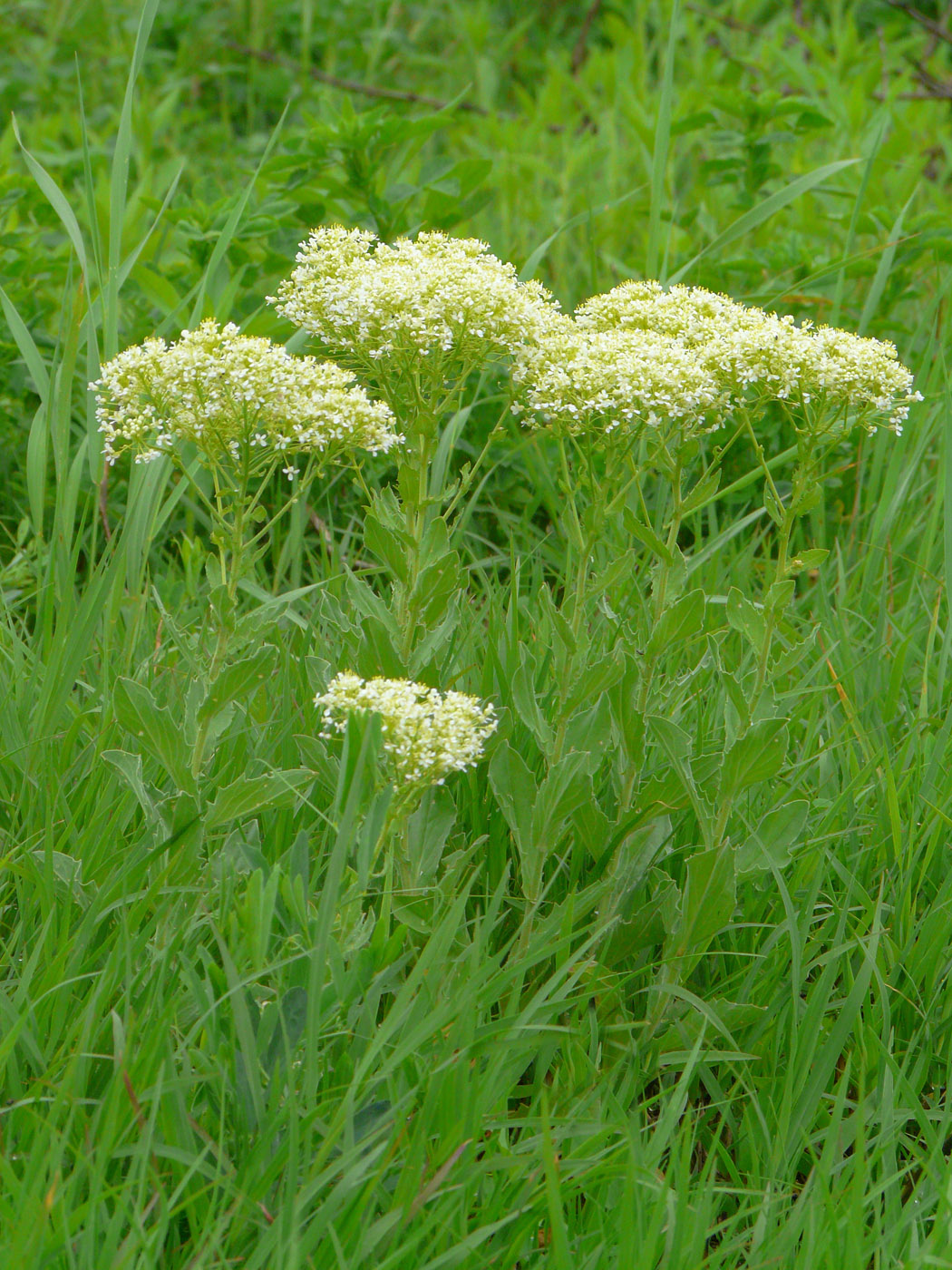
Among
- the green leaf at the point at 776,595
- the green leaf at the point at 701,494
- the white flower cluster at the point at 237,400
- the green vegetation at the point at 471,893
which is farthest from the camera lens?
the green leaf at the point at 701,494

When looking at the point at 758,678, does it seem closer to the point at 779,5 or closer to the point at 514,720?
the point at 514,720

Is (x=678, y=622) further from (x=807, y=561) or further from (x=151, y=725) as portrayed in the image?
(x=151, y=725)

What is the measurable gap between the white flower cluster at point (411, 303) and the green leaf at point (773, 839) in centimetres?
80

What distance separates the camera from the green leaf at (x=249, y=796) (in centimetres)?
172

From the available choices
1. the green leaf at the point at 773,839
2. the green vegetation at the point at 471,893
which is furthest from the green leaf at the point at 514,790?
the green leaf at the point at 773,839

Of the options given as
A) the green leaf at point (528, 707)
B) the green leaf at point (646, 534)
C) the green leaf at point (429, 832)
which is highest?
the green leaf at point (646, 534)

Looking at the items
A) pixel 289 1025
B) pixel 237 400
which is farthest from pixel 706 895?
pixel 237 400

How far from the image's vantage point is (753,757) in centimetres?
175

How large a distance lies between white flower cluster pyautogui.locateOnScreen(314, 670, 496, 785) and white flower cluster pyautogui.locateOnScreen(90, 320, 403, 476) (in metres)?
0.33

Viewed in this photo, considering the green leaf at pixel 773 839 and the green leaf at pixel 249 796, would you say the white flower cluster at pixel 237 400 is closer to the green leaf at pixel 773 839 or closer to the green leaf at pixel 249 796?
the green leaf at pixel 249 796

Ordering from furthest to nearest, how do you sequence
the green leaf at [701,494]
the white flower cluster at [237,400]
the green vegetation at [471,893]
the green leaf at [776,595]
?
the green leaf at [701,494], the green leaf at [776,595], the white flower cluster at [237,400], the green vegetation at [471,893]

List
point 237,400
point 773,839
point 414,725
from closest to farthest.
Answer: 1. point 414,725
2. point 237,400
3. point 773,839

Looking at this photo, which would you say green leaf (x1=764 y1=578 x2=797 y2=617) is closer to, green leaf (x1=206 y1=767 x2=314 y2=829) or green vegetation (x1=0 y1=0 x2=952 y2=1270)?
green vegetation (x1=0 y1=0 x2=952 y2=1270)

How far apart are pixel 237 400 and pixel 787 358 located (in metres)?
0.77
